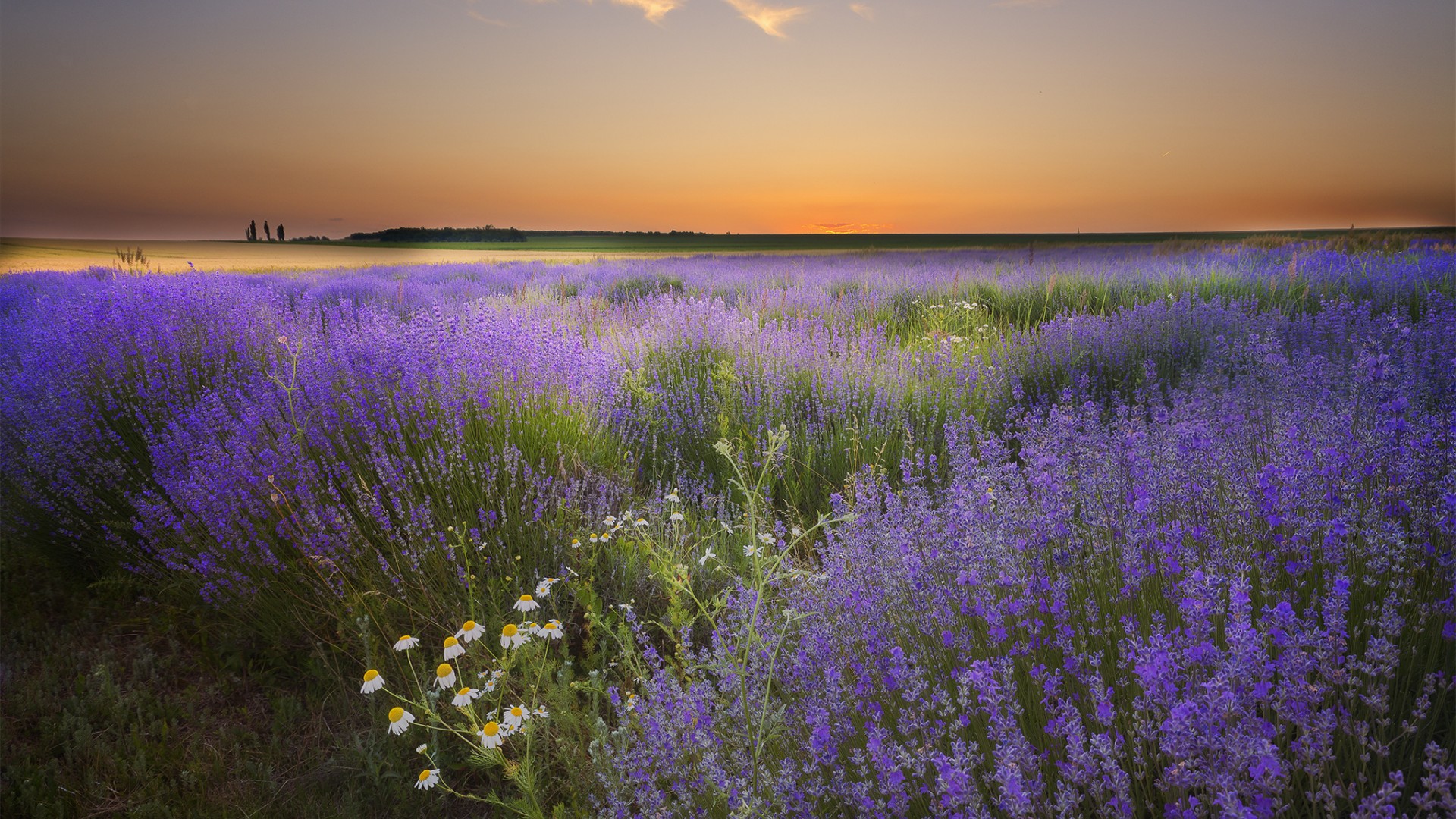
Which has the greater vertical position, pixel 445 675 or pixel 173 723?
pixel 445 675

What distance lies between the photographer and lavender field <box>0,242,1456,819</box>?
133 centimetres

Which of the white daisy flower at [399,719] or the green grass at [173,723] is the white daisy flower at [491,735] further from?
the green grass at [173,723]

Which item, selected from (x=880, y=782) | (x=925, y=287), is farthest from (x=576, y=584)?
(x=925, y=287)

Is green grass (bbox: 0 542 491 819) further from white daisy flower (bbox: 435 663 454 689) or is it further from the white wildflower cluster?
white daisy flower (bbox: 435 663 454 689)

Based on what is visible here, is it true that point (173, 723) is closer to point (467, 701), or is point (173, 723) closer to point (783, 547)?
point (467, 701)

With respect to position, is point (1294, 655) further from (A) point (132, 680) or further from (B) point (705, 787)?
(A) point (132, 680)

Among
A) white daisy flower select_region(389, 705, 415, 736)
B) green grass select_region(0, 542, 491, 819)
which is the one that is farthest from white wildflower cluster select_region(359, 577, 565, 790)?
green grass select_region(0, 542, 491, 819)

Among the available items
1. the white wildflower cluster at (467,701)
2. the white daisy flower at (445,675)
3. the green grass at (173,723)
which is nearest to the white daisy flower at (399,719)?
the white wildflower cluster at (467,701)

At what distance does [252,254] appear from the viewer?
38.8m

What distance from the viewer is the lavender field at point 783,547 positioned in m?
1.33

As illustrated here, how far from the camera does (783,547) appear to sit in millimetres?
2904

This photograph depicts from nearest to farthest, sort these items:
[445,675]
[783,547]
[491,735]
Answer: [491,735]
[445,675]
[783,547]

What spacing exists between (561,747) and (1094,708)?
153 centimetres

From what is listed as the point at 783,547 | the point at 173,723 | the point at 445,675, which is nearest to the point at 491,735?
the point at 445,675
